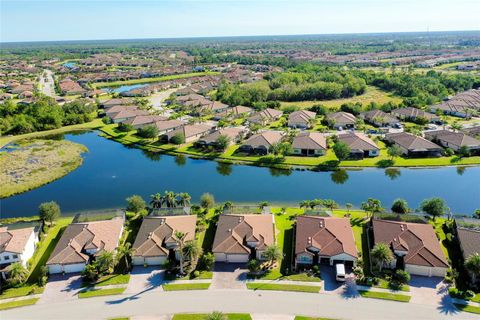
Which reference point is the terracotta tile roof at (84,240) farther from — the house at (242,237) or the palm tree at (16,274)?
the house at (242,237)

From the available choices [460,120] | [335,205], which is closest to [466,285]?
[335,205]

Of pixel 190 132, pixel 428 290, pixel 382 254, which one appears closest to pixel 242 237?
pixel 382 254

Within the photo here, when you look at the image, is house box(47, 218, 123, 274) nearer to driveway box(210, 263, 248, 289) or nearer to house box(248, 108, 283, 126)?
driveway box(210, 263, 248, 289)

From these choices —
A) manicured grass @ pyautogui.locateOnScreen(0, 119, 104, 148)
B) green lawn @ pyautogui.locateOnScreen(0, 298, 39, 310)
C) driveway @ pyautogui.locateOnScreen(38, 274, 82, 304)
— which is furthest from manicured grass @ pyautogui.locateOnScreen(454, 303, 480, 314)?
manicured grass @ pyautogui.locateOnScreen(0, 119, 104, 148)

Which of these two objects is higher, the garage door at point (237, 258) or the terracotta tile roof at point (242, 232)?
the terracotta tile roof at point (242, 232)

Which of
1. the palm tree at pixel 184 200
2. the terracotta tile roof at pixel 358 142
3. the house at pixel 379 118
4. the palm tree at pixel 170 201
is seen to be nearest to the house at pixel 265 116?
the house at pixel 379 118
